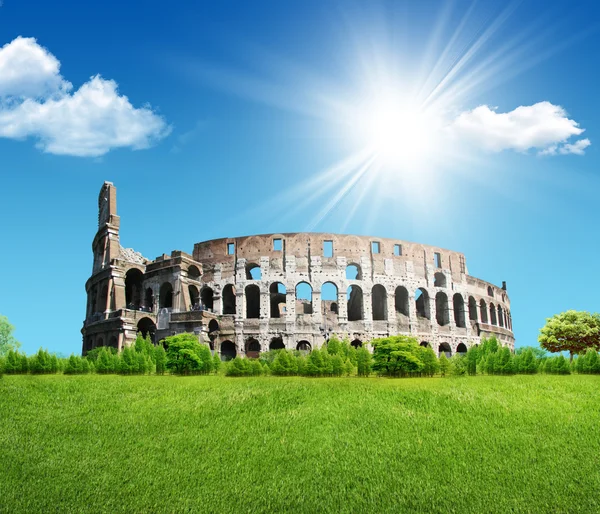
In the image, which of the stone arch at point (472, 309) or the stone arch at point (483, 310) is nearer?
the stone arch at point (472, 309)

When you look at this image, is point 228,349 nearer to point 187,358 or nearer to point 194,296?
point 194,296

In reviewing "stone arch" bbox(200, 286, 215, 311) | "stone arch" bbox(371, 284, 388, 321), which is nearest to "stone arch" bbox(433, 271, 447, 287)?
"stone arch" bbox(371, 284, 388, 321)

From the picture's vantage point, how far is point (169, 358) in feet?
78.4

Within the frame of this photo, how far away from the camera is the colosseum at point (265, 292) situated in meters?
37.2

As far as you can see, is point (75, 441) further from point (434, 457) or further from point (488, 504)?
point (488, 504)

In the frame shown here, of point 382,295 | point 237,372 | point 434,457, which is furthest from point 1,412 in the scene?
point 382,295

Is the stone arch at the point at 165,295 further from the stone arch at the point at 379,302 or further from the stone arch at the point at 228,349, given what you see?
the stone arch at the point at 379,302

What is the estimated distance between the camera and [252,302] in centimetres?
4175

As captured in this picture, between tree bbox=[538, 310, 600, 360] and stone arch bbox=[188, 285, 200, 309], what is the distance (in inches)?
958

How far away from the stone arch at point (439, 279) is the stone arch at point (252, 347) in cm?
1407

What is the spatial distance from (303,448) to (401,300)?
97.1ft

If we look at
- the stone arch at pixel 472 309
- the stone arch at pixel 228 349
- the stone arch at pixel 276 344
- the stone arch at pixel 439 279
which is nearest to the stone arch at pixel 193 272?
the stone arch at pixel 228 349

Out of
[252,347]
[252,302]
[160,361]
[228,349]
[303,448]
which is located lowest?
[303,448]

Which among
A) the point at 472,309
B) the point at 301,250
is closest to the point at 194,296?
the point at 301,250
